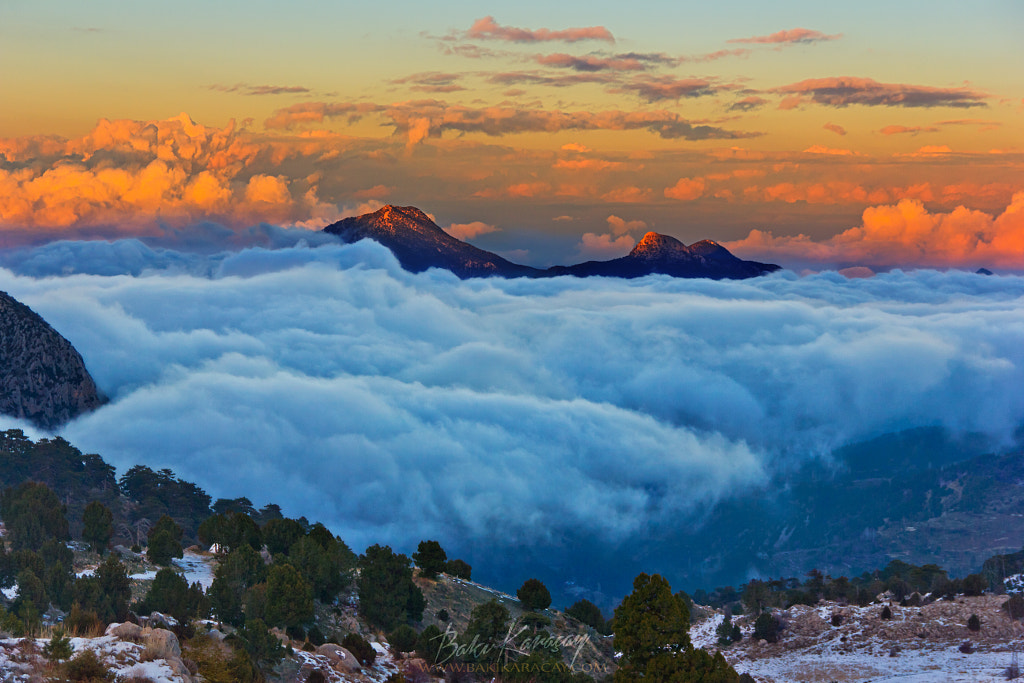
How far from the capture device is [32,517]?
5641cm

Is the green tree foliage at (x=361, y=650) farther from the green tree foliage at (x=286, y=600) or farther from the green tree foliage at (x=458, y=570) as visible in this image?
the green tree foliage at (x=458, y=570)

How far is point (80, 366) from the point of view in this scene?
557ft

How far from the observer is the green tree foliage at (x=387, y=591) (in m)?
53.8

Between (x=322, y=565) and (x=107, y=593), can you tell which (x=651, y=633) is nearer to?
(x=322, y=565)

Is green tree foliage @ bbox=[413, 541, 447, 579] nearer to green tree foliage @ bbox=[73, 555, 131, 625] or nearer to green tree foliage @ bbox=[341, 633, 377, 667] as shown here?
green tree foliage @ bbox=[341, 633, 377, 667]

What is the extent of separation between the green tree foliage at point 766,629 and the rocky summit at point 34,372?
12270cm

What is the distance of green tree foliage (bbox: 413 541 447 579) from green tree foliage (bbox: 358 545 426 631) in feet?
21.7

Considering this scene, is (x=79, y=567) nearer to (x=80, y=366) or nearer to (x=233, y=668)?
(x=233, y=668)

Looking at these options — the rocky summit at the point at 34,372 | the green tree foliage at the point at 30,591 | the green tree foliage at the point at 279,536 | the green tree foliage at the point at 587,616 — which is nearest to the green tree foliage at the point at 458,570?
the green tree foliage at the point at 587,616

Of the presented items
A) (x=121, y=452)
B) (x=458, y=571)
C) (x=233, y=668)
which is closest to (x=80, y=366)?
(x=121, y=452)

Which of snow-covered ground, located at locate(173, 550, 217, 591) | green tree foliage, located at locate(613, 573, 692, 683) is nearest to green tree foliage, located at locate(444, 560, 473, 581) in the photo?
snow-covered ground, located at locate(173, 550, 217, 591)

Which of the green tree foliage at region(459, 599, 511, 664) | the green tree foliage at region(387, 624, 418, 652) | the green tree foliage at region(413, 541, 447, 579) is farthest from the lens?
the green tree foliage at region(413, 541, 447, 579)

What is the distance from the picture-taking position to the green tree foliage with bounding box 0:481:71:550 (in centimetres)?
5497

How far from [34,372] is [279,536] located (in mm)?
111088
